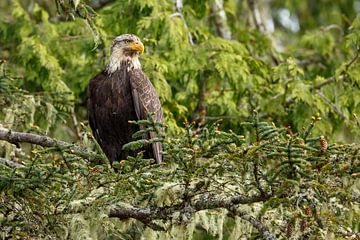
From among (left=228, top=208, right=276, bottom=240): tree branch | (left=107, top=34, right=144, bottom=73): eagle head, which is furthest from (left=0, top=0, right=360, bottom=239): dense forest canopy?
(left=107, top=34, right=144, bottom=73): eagle head

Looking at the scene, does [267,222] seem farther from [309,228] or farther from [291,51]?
[291,51]

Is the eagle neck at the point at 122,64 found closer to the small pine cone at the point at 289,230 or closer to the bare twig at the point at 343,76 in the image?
the bare twig at the point at 343,76

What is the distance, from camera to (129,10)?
889 cm

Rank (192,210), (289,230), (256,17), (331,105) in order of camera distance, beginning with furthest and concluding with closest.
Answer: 1. (256,17)
2. (331,105)
3. (192,210)
4. (289,230)

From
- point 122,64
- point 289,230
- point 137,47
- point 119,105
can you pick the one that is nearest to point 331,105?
point 137,47

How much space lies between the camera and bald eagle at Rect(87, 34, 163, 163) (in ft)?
24.3

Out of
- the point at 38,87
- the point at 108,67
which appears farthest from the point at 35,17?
the point at 108,67

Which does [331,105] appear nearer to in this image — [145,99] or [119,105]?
[145,99]

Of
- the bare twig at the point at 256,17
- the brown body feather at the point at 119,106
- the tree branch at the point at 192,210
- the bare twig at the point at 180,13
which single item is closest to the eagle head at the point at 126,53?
the brown body feather at the point at 119,106

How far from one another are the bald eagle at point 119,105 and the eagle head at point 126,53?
0.02m

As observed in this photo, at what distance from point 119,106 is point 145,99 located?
24 centimetres

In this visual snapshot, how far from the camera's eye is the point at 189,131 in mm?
4449

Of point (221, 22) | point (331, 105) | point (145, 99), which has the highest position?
point (221, 22)

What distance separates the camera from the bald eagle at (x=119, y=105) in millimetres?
7422
